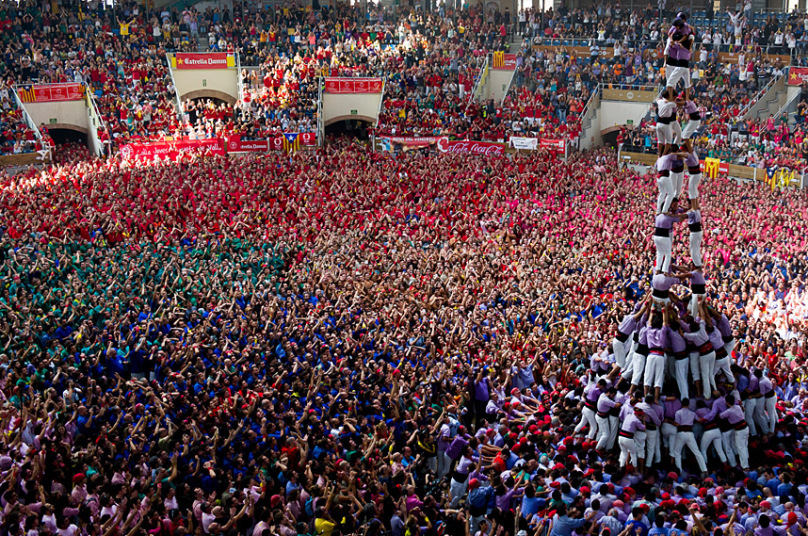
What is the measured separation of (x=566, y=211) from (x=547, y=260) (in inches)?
187

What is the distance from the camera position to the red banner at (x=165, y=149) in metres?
29.8

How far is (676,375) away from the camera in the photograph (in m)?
10.7

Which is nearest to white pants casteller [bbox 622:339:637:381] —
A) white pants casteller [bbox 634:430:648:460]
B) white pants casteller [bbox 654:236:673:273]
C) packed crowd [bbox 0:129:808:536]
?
packed crowd [bbox 0:129:808:536]

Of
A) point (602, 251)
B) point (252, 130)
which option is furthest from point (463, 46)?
point (602, 251)

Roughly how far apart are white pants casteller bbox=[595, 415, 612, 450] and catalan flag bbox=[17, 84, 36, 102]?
2989cm

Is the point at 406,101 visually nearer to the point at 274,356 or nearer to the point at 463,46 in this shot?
the point at 463,46

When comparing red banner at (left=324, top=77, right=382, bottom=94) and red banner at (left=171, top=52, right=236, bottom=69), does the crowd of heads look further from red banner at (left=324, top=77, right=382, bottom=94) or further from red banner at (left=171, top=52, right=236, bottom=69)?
red banner at (left=171, top=52, right=236, bottom=69)

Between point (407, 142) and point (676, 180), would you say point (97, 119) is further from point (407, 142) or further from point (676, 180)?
point (676, 180)

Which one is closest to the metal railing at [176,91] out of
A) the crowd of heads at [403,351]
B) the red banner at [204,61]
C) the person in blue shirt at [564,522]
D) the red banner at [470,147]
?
the red banner at [204,61]

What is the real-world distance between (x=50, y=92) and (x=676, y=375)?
30.5m

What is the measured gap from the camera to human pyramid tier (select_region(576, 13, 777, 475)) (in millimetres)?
10531

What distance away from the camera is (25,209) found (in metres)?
20.6

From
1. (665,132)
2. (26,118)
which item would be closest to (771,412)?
(665,132)

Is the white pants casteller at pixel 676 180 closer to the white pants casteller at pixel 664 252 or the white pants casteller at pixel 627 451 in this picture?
the white pants casteller at pixel 664 252
